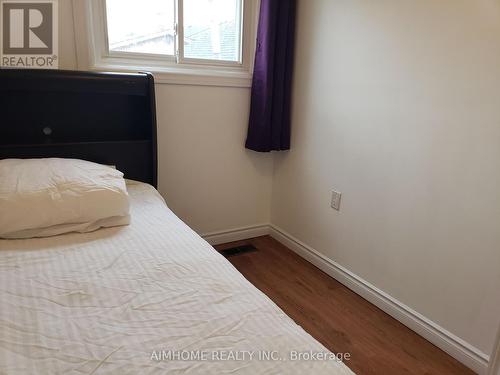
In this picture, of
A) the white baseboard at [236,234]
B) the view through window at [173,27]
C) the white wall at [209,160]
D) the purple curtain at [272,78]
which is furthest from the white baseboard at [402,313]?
the view through window at [173,27]

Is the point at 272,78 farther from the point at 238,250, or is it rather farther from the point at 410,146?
the point at 238,250

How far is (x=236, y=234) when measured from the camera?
2.58 meters

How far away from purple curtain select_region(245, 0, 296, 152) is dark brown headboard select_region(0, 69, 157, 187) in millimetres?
730

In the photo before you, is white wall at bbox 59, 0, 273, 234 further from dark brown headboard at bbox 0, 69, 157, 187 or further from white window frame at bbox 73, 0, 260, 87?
dark brown headboard at bbox 0, 69, 157, 187

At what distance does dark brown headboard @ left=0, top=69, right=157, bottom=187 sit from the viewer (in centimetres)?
155

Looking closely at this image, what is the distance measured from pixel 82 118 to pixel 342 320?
5.56ft

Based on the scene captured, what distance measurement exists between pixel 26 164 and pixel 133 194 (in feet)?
1.49

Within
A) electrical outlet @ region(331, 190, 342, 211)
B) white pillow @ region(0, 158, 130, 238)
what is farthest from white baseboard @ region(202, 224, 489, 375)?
white pillow @ region(0, 158, 130, 238)

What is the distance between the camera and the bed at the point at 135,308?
678 mm

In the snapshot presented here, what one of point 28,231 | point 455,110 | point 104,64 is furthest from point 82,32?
point 455,110

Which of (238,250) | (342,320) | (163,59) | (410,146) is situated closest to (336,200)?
(410,146)

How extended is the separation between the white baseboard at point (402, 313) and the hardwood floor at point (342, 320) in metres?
0.03

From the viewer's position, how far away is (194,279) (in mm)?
966

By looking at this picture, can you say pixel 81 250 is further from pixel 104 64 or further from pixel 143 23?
pixel 143 23
